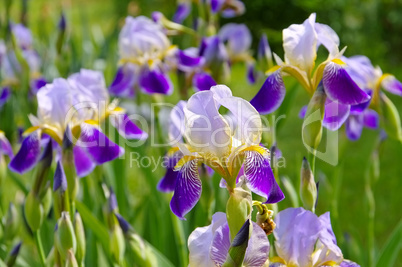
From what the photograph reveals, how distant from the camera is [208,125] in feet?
3.20

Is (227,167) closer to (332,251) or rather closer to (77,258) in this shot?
(332,251)

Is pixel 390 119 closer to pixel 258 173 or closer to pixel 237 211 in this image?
pixel 258 173

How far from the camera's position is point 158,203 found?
2.04 metres

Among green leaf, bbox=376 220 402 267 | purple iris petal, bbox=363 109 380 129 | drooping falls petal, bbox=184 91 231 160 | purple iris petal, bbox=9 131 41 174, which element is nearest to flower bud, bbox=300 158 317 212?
drooping falls petal, bbox=184 91 231 160

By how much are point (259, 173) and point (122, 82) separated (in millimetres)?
1285

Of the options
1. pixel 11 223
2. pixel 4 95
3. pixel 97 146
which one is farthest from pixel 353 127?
pixel 4 95

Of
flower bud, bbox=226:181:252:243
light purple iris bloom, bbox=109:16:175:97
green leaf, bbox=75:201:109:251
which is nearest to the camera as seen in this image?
flower bud, bbox=226:181:252:243

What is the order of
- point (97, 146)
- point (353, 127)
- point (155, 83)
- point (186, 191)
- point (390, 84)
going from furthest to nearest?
point (155, 83) → point (353, 127) → point (390, 84) → point (97, 146) → point (186, 191)

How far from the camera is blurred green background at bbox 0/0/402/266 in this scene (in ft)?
6.46

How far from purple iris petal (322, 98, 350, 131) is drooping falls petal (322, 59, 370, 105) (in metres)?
0.06

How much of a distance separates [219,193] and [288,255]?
86cm

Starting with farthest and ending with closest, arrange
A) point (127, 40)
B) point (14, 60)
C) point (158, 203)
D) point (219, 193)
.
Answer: point (14, 60)
point (127, 40)
point (158, 203)
point (219, 193)

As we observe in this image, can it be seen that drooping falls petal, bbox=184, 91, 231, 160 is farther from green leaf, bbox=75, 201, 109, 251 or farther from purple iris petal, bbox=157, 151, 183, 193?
green leaf, bbox=75, 201, 109, 251

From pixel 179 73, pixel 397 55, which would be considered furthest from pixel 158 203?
pixel 397 55
